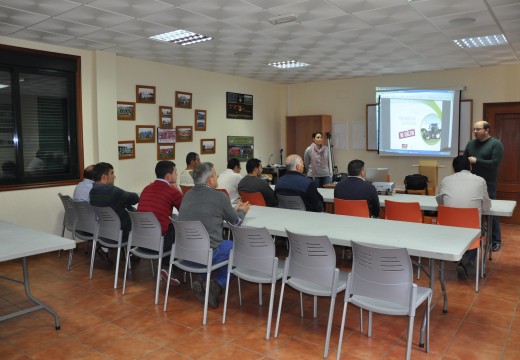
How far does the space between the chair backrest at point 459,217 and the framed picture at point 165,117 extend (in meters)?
4.60

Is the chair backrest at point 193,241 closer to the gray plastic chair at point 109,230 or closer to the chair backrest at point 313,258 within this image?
the chair backrest at point 313,258

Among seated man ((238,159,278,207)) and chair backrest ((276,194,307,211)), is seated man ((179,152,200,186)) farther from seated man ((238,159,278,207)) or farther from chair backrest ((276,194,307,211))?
chair backrest ((276,194,307,211))

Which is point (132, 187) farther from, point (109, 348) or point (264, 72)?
point (109, 348)

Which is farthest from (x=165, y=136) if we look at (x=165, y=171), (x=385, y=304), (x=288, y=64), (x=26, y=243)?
(x=385, y=304)

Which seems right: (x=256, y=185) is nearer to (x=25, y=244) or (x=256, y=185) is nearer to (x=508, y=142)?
(x=25, y=244)

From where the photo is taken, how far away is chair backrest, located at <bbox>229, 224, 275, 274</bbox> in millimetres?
3082

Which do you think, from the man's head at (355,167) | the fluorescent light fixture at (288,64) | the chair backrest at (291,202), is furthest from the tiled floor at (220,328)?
the fluorescent light fixture at (288,64)

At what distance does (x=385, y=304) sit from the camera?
2.65 m

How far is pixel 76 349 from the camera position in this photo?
3020 millimetres

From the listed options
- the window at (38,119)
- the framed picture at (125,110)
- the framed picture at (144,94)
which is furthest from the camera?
the framed picture at (144,94)

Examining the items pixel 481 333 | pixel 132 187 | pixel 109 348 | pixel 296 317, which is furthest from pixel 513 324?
pixel 132 187

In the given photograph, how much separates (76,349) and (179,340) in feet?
2.35

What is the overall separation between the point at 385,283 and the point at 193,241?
1553mm

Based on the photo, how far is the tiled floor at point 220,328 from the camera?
295cm
